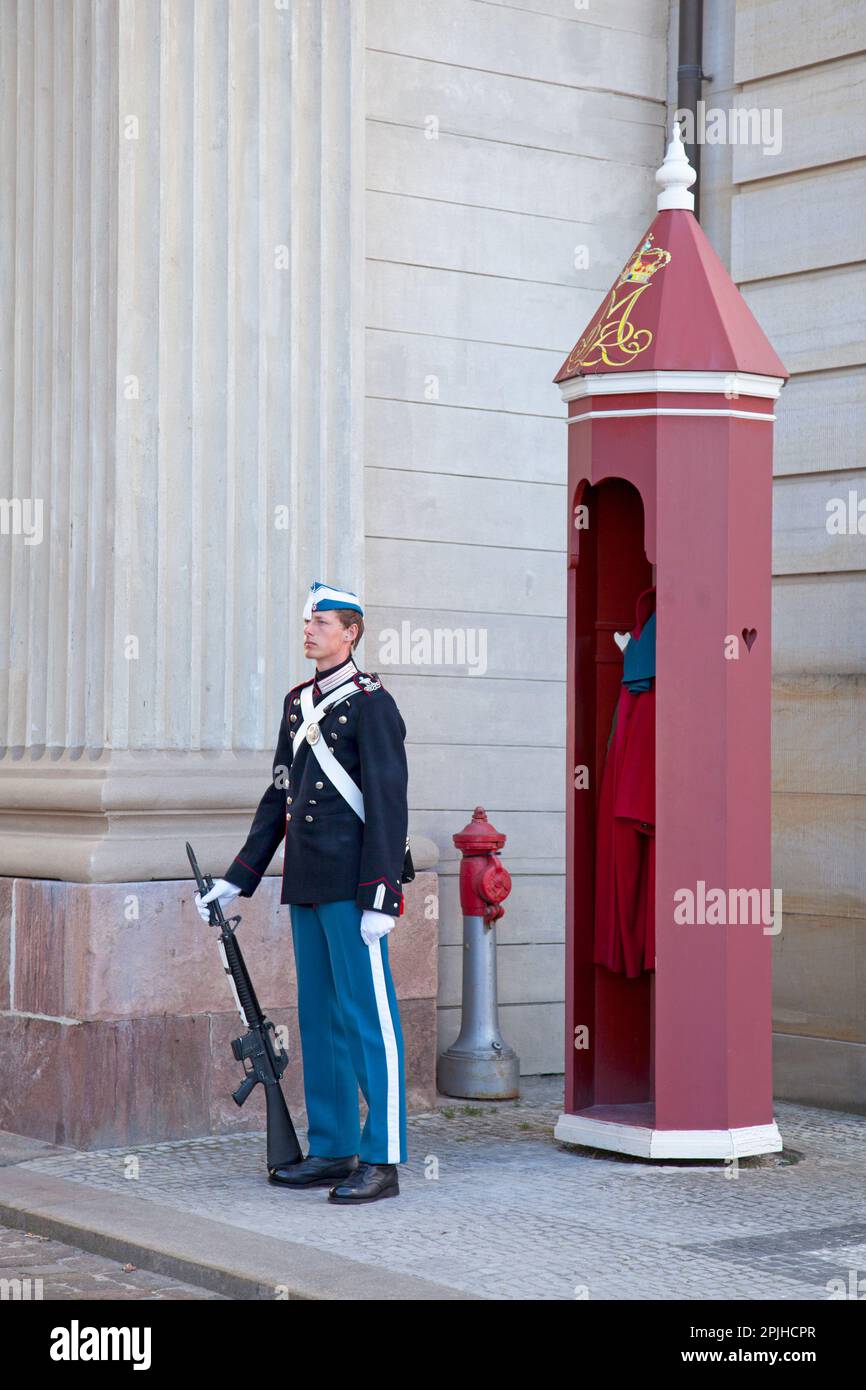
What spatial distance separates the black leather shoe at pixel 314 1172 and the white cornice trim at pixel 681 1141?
94cm

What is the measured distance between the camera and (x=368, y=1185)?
6.32 m

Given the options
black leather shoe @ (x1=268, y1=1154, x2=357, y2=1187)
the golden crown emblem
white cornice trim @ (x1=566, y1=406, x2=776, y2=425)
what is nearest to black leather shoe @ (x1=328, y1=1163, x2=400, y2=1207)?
black leather shoe @ (x1=268, y1=1154, x2=357, y2=1187)

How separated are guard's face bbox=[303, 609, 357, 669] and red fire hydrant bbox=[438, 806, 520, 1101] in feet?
6.28

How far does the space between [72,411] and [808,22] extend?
11.8 feet

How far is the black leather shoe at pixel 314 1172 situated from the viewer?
6.55m

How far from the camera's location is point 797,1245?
5.73 meters

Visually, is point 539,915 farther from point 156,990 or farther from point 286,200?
point 286,200

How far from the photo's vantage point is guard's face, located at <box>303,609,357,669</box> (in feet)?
21.5

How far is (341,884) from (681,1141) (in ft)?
4.93

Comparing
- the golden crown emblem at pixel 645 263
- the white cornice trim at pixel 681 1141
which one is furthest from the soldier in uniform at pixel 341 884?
the golden crown emblem at pixel 645 263
